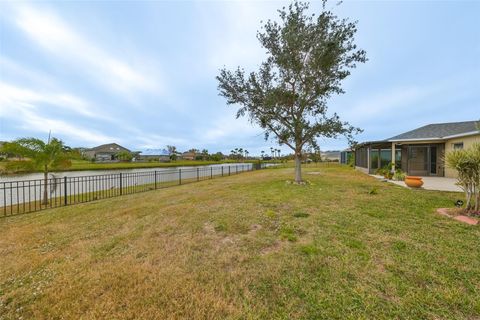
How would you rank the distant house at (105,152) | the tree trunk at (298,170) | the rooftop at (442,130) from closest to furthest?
the tree trunk at (298,170) → the rooftop at (442,130) → the distant house at (105,152)

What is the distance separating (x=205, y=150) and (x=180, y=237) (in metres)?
85.8

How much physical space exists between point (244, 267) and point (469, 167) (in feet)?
19.1

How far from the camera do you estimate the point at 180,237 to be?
11.8 ft

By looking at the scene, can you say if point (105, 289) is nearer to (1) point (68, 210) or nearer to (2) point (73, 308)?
(2) point (73, 308)

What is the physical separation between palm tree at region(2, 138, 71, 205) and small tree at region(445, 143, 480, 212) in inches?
491

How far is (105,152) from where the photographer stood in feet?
199

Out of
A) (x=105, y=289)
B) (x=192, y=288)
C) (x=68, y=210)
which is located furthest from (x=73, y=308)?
(x=68, y=210)

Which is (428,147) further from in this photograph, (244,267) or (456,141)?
(244,267)

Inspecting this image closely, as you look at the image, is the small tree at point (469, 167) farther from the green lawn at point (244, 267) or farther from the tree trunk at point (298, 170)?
the tree trunk at point (298, 170)

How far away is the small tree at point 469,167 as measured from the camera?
443 cm

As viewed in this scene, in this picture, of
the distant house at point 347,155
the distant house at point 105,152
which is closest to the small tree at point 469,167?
the distant house at point 347,155

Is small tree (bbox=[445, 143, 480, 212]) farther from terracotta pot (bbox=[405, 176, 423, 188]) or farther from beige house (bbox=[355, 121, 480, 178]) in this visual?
beige house (bbox=[355, 121, 480, 178])

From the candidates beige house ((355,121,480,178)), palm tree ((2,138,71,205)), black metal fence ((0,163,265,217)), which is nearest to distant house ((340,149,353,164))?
beige house ((355,121,480,178))

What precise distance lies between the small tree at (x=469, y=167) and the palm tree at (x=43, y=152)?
12481mm
